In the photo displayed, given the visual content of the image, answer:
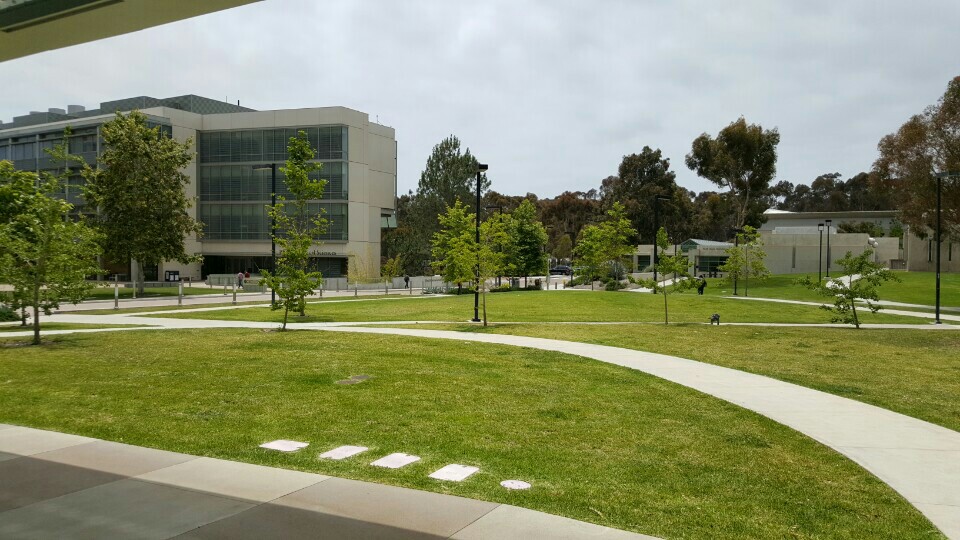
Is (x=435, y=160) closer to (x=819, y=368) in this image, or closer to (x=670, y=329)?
(x=670, y=329)

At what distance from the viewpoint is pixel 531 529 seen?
485 cm

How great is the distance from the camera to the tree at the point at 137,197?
42844 millimetres

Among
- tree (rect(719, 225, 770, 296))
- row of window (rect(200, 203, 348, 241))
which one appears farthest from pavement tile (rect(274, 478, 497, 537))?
row of window (rect(200, 203, 348, 241))

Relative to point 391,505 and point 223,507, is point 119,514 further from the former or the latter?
point 391,505

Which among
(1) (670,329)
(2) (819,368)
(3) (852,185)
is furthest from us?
(3) (852,185)

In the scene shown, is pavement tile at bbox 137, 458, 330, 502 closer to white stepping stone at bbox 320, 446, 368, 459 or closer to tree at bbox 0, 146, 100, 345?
white stepping stone at bbox 320, 446, 368, 459

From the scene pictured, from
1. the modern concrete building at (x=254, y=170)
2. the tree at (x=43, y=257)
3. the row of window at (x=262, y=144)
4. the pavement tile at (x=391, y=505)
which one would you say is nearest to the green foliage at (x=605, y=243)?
the modern concrete building at (x=254, y=170)

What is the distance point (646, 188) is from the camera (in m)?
87.8

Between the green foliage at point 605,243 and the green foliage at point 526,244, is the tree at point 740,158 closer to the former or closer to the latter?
the green foliage at point 526,244

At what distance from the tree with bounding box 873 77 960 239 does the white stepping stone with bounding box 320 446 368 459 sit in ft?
139

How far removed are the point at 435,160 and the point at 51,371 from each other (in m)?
56.1

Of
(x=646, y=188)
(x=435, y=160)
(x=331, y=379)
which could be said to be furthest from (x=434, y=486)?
(x=646, y=188)

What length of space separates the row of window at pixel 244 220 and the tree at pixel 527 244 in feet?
57.1

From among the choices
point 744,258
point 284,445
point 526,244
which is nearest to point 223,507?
point 284,445
